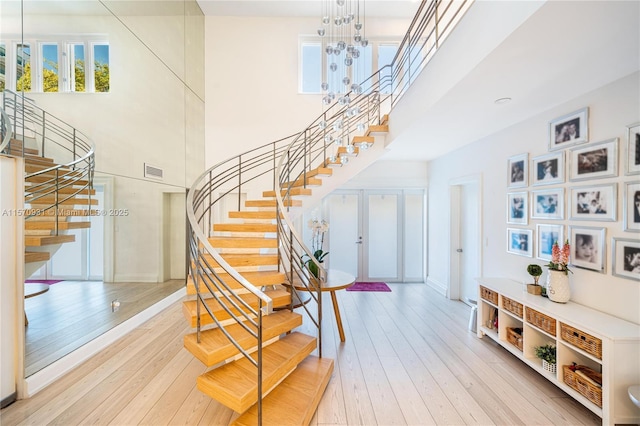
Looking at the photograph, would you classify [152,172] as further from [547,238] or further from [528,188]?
[547,238]

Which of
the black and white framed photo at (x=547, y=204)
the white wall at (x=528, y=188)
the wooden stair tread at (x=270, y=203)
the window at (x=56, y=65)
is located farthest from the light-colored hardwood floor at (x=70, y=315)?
the black and white framed photo at (x=547, y=204)

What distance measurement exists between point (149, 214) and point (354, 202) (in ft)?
12.6

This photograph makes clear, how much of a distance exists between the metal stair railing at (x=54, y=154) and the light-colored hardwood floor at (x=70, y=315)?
2.34ft

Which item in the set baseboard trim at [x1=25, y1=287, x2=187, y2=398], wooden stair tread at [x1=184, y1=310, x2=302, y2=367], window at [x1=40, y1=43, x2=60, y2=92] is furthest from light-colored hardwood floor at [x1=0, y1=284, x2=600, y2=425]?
window at [x1=40, y1=43, x2=60, y2=92]

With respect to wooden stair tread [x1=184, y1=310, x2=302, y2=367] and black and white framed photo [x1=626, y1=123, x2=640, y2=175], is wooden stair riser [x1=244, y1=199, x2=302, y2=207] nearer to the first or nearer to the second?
wooden stair tread [x1=184, y1=310, x2=302, y2=367]

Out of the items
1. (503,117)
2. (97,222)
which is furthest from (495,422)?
(97,222)

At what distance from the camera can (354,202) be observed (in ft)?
19.2

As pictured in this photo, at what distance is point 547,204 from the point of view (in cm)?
285

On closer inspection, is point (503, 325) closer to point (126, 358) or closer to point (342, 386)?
point (342, 386)

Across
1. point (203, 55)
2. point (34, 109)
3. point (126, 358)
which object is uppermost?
point (203, 55)

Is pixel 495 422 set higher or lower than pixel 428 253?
lower

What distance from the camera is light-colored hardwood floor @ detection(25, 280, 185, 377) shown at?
2402 mm

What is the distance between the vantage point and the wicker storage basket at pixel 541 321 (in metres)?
2.30

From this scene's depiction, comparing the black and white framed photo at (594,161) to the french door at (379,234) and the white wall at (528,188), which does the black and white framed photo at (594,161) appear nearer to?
the white wall at (528,188)
